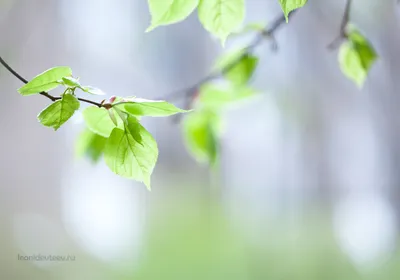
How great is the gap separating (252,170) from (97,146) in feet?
2.12

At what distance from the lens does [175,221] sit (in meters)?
1.06

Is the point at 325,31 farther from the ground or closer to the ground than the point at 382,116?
farther from the ground

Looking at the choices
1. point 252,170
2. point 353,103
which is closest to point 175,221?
point 252,170

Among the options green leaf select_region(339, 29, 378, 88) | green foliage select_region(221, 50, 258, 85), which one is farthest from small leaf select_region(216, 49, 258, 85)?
green leaf select_region(339, 29, 378, 88)

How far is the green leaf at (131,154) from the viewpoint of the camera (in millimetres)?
330

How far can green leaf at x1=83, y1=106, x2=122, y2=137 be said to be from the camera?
353mm

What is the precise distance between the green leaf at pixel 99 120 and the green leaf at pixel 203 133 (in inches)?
9.7

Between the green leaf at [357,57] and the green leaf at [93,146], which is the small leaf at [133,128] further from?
the green leaf at [357,57]

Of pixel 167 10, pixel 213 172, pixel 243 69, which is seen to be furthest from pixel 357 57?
pixel 213 172

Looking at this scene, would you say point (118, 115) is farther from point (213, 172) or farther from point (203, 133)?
point (213, 172)

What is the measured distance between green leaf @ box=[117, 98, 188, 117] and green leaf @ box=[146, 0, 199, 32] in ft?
0.21

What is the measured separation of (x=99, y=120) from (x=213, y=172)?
2.12 feet

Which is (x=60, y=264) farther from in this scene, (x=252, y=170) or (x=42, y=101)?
(x=252, y=170)

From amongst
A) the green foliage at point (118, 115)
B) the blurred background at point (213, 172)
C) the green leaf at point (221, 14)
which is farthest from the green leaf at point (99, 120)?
the blurred background at point (213, 172)
